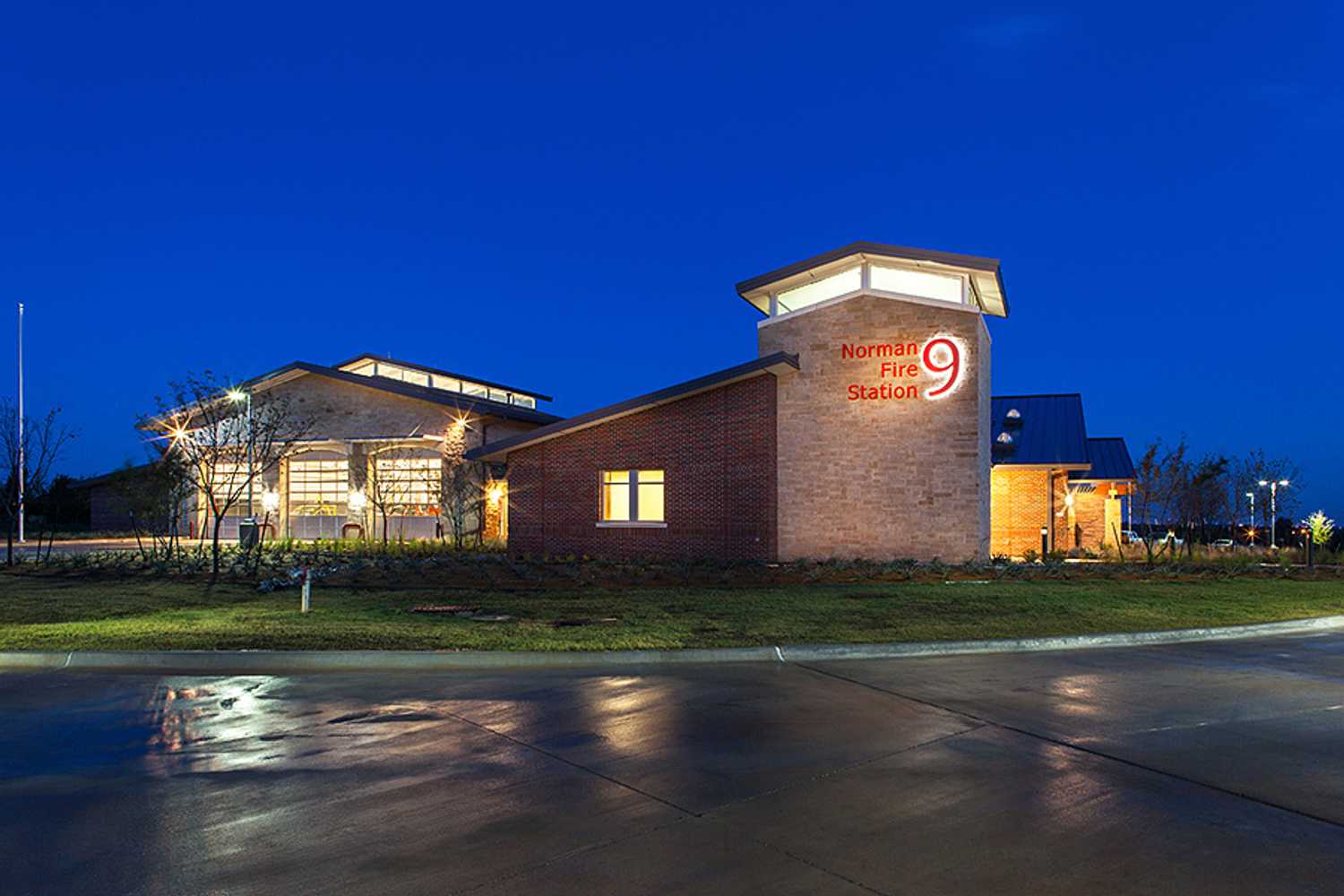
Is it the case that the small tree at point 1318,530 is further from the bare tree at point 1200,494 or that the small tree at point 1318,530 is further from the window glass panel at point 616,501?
the window glass panel at point 616,501

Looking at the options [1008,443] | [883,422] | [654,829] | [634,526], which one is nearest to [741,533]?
[634,526]

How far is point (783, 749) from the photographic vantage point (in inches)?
289

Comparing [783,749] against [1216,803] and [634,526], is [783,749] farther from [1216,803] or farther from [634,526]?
[634,526]

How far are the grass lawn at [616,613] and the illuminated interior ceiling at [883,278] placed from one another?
7.73 metres

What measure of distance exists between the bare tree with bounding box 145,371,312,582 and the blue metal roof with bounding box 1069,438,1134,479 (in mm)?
26485

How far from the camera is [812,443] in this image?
81.1 ft

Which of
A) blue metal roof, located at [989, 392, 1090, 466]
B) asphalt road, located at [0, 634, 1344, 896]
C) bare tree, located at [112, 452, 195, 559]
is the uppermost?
blue metal roof, located at [989, 392, 1090, 466]

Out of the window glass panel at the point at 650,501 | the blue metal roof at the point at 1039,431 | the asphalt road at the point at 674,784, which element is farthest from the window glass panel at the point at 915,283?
the asphalt road at the point at 674,784

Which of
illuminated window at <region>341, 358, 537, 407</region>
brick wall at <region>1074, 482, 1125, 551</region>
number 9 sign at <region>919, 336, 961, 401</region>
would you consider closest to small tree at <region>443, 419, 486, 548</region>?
illuminated window at <region>341, 358, 537, 407</region>

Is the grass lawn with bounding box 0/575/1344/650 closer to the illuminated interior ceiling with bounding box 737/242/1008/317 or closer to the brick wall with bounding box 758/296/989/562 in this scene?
the brick wall with bounding box 758/296/989/562

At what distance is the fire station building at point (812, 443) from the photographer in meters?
23.9

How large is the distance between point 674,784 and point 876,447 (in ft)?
61.2

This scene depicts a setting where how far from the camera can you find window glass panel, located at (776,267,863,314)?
24891 mm

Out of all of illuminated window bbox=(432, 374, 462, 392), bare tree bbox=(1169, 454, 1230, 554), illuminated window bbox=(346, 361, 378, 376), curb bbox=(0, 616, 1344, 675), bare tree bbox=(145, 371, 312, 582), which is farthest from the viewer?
illuminated window bbox=(346, 361, 378, 376)
